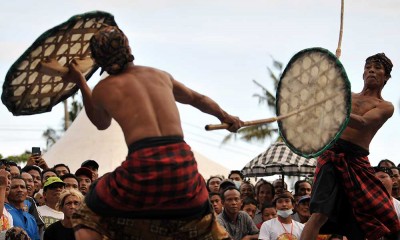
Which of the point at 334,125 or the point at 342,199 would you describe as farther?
the point at 342,199

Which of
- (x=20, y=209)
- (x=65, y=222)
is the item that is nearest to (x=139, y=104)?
(x=65, y=222)

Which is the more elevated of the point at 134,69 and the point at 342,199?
the point at 134,69

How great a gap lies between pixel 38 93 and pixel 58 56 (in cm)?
38

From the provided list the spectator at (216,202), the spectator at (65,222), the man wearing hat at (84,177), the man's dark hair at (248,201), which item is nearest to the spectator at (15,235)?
the spectator at (65,222)

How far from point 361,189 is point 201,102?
2.38m

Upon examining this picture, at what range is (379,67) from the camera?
29.9 ft

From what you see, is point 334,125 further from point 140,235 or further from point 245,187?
point 245,187

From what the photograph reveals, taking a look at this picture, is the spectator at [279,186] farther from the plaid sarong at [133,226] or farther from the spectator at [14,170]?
the plaid sarong at [133,226]

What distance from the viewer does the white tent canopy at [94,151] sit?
22.5 metres

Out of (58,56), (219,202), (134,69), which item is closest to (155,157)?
(134,69)

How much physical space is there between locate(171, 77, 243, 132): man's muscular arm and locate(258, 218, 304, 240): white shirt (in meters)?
4.20

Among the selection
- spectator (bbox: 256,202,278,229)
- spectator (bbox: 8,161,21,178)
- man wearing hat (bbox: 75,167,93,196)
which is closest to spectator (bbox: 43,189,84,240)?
spectator (bbox: 8,161,21,178)

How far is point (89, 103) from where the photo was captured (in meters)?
6.86

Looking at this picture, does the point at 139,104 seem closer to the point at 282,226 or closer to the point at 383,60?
the point at 383,60
